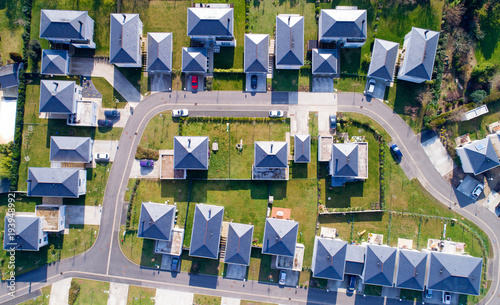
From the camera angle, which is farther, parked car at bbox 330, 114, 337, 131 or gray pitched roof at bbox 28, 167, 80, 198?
parked car at bbox 330, 114, 337, 131

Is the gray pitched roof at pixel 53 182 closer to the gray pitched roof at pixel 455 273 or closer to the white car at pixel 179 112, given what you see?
the white car at pixel 179 112

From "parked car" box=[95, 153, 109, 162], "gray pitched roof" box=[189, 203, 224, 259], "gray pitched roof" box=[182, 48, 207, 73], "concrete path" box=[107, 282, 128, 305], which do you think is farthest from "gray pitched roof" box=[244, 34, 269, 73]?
"concrete path" box=[107, 282, 128, 305]

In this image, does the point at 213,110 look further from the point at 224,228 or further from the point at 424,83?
the point at 424,83

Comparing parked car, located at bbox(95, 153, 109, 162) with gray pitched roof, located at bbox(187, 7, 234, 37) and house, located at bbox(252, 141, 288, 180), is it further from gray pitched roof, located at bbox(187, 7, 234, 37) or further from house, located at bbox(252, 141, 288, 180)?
house, located at bbox(252, 141, 288, 180)

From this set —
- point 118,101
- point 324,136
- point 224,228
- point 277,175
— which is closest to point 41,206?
point 118,101

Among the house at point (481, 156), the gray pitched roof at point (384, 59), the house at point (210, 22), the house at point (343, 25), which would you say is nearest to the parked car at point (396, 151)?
the house at point (481, 156)

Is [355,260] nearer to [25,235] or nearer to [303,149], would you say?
[303,149]
